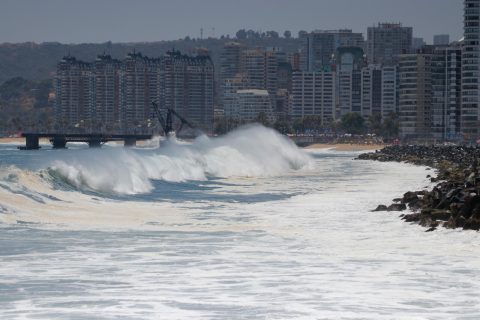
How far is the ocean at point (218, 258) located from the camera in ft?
59.2

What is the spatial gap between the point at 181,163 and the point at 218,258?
5558 centimetres

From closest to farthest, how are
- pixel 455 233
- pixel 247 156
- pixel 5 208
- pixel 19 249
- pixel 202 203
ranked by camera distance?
pixel 19 249
pixel 455 233
pixel 5 208
pixel 202 203
pixel 247 156

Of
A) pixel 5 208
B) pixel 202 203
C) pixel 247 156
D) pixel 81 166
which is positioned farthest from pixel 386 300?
pixel 247 156

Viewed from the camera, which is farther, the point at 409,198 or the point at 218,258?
the point at 409,198

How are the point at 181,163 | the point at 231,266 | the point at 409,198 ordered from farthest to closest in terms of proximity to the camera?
the point at 181,163, the point at 409,198, the point at 231,266

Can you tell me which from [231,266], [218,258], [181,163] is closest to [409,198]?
[218,258]

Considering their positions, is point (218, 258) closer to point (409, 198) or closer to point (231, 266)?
point (231, 266)

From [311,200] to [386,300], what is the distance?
28.9 m

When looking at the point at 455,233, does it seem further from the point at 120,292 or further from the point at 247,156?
the point at 247,156

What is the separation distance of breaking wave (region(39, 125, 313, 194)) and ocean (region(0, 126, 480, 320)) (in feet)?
8.25

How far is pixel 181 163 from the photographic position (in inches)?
3125

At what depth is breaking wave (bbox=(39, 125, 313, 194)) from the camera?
50.6 metres

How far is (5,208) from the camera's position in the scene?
34125mm

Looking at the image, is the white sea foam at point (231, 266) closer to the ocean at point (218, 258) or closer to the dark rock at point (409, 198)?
the ocean at point (218, 258)
